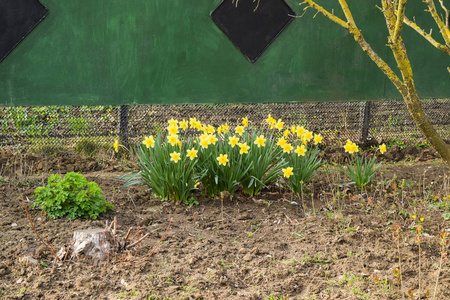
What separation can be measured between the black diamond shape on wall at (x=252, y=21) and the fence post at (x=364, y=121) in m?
1.44

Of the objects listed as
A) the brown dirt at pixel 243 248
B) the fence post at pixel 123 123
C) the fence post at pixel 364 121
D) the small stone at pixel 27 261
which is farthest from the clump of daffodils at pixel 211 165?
the fence post at pixel 364 121

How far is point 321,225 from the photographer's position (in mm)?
3740

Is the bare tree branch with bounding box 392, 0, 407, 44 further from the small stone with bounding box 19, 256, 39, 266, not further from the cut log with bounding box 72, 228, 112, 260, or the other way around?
the small stone with bounding box 19, 256, 39, 266

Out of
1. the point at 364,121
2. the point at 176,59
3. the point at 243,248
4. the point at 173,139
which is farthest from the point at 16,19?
the point at 364,121

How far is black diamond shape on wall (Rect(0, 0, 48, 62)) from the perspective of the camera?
480 cm

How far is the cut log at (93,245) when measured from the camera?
3135mm

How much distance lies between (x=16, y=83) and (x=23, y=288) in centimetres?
273

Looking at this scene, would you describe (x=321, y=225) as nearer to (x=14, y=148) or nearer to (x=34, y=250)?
(x=34, y=250)

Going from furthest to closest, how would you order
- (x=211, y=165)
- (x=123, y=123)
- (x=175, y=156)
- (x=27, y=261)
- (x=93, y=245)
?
(x=123, y=123) → (x=211, y=165) → (x=175, y=156) → (x=93, y=245) → (x=27, y=261)

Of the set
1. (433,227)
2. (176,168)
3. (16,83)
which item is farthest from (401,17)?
(16,83)

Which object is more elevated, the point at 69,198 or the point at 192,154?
the point at 192,154

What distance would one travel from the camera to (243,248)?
337 centimetres

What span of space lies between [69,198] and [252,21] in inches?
103

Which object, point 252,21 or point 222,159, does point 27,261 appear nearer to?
point 222,159
